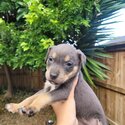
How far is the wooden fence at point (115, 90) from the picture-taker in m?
3.82

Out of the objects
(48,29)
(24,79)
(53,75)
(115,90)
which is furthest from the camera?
(24,79)

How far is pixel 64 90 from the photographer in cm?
210

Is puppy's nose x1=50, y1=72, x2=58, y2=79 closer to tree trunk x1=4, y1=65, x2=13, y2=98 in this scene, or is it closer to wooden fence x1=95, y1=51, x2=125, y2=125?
wooden fence x1=95, y1=51, x2=125, y2=125

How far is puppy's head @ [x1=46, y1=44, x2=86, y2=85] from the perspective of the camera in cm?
196

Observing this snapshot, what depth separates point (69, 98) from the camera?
2.10 m

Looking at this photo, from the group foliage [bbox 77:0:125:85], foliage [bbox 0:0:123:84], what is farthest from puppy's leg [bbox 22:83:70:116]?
foliage [bbox 77:0:125:85]

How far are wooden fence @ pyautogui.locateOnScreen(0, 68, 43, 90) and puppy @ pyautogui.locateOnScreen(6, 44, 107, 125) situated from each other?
9.19ft

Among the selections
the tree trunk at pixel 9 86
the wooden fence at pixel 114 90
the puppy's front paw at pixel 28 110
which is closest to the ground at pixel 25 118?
the tree trunk at pixel 9 86

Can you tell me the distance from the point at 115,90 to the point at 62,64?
2203 millimetres

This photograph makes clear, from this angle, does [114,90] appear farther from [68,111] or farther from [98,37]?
[68,111]

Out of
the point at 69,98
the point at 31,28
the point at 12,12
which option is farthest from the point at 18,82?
the point at 69,98

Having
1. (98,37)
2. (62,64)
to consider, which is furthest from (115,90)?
(62,64)

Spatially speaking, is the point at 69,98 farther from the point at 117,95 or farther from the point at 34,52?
the point at 117,95

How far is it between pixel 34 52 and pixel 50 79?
1.63m
